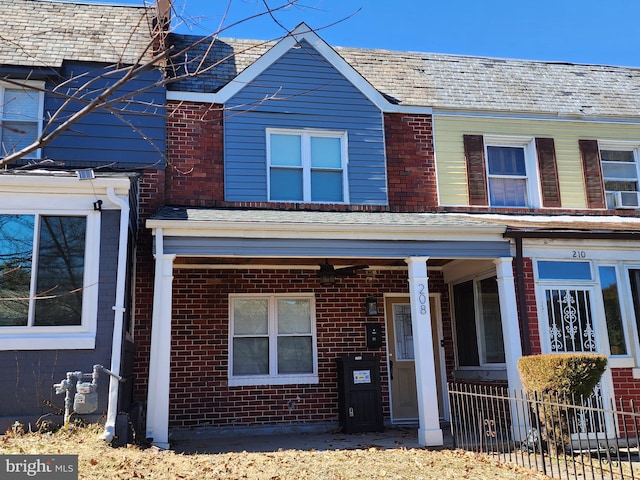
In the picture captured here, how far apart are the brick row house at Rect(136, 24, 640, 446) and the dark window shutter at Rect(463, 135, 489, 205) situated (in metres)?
0.03

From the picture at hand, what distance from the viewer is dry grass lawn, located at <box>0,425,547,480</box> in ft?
19.6

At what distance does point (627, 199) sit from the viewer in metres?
11.9

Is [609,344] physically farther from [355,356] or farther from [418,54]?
[418,54]

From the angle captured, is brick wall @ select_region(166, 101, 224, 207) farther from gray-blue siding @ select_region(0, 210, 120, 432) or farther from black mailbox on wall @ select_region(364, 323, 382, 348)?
black mailbox on wall @ select_region(364, 323, 382, 348)

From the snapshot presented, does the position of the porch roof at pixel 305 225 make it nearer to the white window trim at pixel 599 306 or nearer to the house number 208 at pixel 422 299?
the house number 208 at pixel 422 299

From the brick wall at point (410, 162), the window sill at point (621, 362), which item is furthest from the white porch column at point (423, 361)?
the window sill at point (621, 362)

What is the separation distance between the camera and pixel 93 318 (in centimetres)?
762

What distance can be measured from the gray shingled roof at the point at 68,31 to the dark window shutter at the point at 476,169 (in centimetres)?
614

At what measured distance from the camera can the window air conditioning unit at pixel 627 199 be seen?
11852 mm

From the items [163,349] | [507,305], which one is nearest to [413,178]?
[507,305]

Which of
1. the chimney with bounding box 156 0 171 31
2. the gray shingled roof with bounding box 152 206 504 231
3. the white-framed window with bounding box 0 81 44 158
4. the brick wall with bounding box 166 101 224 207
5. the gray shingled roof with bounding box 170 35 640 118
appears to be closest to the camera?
the chimney with bounding box 156 0 171 31

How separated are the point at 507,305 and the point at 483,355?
160cm

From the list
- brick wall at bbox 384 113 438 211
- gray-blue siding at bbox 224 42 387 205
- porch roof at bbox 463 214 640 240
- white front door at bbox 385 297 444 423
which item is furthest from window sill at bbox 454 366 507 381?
gray-blue siding at bbox 224 42 387 205

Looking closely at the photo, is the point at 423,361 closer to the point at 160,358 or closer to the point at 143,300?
the point at 160,358
